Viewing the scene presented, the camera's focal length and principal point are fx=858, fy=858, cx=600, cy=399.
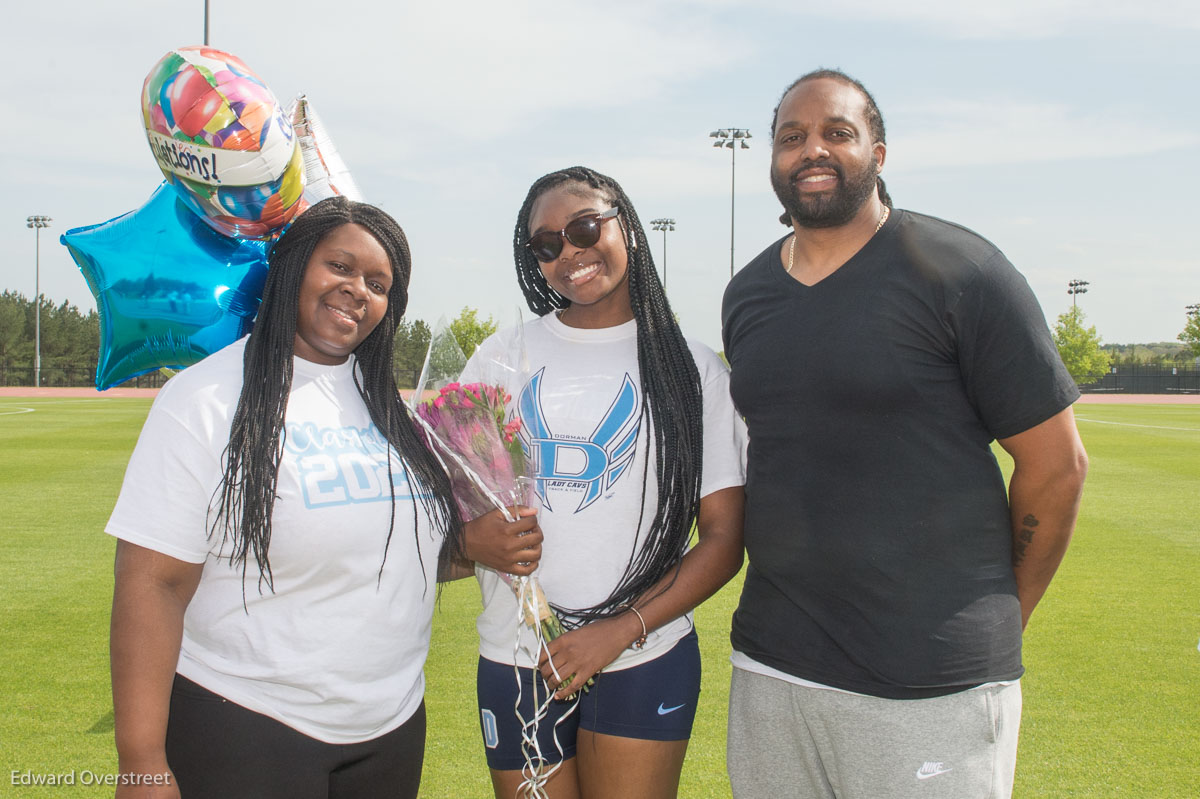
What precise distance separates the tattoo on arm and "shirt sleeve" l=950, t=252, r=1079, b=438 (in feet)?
0.87

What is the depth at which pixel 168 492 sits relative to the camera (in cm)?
188

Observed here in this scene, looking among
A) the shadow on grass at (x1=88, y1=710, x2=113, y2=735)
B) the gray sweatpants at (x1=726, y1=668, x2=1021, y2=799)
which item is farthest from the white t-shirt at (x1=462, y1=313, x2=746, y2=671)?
the shadow on grass at (x1=88, y1=710, x2=113, y2=735)

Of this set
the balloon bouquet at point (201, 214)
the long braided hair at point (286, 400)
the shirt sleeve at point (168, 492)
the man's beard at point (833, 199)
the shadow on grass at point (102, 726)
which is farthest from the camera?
the shadow on grass at point (102, 726)

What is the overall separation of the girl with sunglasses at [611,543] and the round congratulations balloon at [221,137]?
813 millimetres

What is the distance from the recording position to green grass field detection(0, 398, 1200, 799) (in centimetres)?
375

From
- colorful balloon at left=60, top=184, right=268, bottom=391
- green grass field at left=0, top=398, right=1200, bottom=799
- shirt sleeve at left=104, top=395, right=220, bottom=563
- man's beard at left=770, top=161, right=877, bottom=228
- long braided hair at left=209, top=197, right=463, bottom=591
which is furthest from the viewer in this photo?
green grass field at left=0, top=398, right=1200, bottom=799

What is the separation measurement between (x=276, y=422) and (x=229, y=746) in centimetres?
75

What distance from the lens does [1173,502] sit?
11.1m

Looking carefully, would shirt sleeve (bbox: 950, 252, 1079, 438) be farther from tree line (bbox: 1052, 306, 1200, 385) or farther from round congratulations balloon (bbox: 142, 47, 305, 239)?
tree line (bbox: 1052, 306, 1200, 385)

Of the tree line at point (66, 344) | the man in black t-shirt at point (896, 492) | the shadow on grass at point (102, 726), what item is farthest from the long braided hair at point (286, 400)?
the tree line at point (66, 344)

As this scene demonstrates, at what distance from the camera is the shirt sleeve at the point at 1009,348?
2021 millimetres

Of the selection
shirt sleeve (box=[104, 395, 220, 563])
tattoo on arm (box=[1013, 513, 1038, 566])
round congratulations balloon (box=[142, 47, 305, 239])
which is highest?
round congratulations balloon (box=[142, 47, 305, 239])

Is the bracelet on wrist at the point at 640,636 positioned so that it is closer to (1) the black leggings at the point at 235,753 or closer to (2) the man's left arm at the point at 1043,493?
(1) the black leggings at the point at 235,753

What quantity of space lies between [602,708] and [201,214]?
1932 mm
